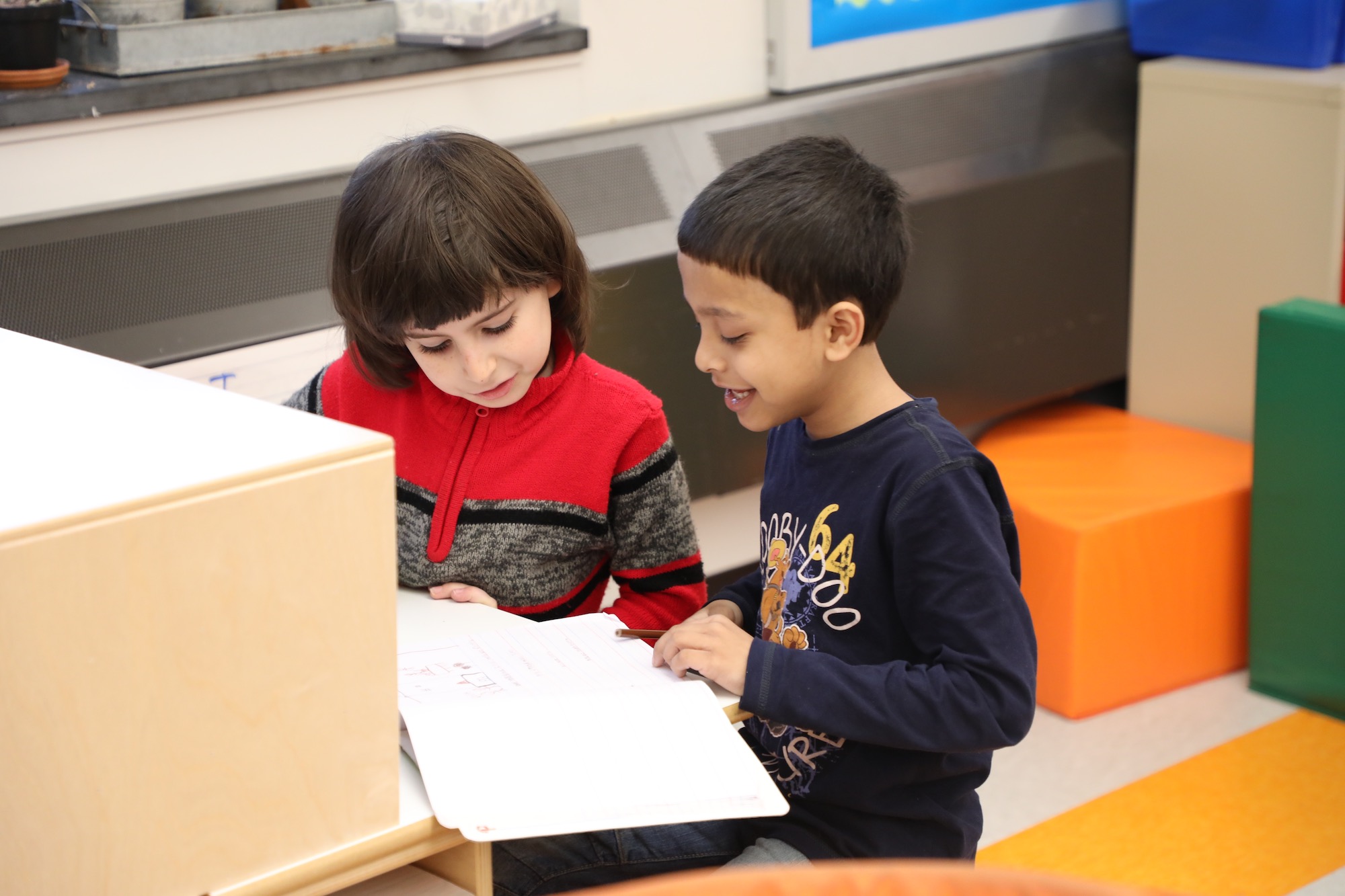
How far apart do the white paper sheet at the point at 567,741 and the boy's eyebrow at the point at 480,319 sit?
30cm

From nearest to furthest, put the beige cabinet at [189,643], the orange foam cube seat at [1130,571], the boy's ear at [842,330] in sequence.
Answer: the beige cabinet at [189,643], the boy's ear at [842,330], the orange foam cube seat at [1130,571]

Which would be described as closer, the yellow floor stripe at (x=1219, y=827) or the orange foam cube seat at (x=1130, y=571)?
the yellow floor stripe at (x=1219, y=827)

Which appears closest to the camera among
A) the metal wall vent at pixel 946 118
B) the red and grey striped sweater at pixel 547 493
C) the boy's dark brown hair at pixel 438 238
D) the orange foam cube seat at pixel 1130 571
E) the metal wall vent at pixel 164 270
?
the boy's dark brown hair at pixel 438 238

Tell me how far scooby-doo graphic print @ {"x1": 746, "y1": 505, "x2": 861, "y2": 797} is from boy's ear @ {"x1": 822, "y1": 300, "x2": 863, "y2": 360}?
132 mm

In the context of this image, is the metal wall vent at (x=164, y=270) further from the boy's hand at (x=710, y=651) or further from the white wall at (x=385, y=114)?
the boy's hand at (x=710, y=651)

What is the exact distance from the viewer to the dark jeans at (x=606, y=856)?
4.13 feet

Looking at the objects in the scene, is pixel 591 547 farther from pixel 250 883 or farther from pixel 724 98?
pixel 724 98

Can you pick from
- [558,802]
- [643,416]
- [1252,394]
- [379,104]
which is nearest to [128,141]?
[379,104]

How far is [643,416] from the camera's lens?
1.47 metres

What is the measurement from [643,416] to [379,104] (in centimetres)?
98

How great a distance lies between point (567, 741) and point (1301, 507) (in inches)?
70.2

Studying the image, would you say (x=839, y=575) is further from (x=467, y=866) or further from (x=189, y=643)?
(x=189, y=643)

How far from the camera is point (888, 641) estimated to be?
1168 millimetres

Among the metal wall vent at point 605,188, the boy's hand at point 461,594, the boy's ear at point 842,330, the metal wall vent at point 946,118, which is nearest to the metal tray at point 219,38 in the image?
the metal wall vent at point 605,188
